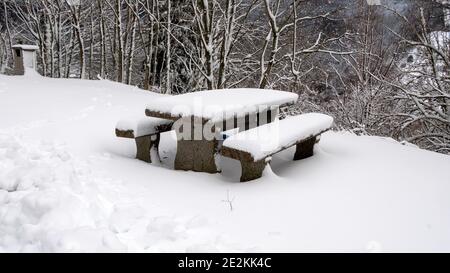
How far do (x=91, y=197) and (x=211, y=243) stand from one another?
3.50 feet

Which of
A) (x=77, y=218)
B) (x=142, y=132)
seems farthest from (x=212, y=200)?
(x=142, y=132)

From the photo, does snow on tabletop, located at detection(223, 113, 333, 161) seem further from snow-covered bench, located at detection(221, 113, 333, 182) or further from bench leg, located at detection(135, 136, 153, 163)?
bench leg, located at detection(135, 136, 153, 163)

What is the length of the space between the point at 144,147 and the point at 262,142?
1.48 metres

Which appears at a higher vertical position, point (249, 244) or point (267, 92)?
point (267, 92)

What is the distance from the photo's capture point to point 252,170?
11.4ft

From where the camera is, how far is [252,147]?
10.7ft

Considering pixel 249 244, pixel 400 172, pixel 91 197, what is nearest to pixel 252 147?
pixel 249 244

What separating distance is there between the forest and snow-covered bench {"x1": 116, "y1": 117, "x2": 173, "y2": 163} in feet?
15.1

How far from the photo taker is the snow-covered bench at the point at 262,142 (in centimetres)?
326

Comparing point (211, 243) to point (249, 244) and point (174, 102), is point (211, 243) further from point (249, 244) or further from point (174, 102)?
point (174, 102)

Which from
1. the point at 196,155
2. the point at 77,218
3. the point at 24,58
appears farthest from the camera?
the point at 24,58

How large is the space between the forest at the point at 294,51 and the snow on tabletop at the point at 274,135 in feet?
10.9

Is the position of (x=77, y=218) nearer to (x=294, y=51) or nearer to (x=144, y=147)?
(x=144, y=147)
